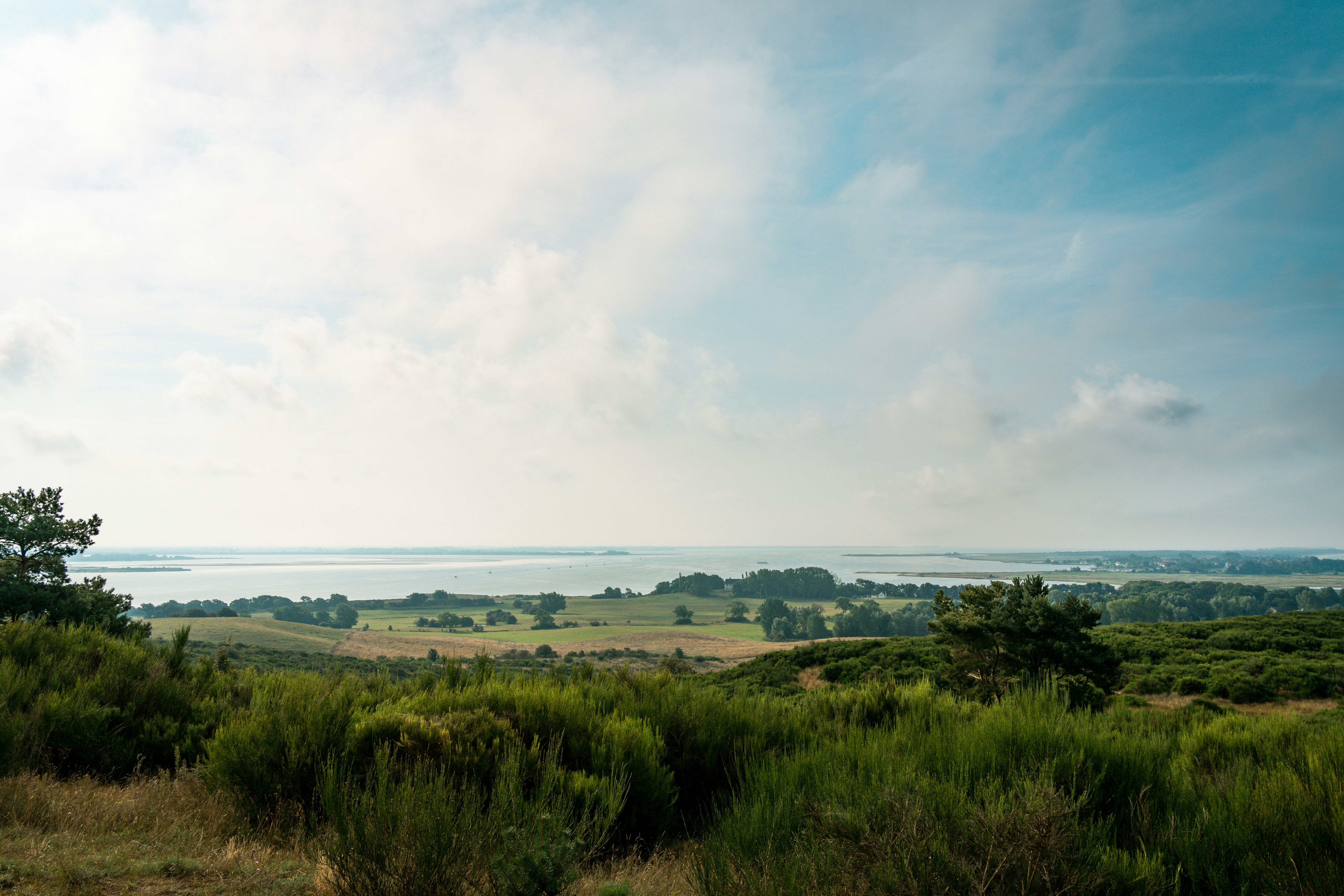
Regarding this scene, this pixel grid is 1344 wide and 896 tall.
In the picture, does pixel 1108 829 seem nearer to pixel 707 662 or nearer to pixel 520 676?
pixel 520 676

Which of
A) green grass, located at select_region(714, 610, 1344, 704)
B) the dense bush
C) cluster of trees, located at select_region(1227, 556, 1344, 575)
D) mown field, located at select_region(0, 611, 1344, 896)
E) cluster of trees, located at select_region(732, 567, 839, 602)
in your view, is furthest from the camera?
cluster of trees, located at select_region(1227, 556, 1344, 575)

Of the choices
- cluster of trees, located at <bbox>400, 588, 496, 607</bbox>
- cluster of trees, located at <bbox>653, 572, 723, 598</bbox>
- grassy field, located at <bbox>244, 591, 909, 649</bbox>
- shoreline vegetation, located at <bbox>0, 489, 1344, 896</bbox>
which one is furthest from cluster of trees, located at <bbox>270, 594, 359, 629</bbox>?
shoreline vegetation, located at <bbox>0, 489, 1344, 896</bbox>

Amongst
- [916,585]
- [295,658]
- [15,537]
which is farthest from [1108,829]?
[916,585]

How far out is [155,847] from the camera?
3992 millimetres

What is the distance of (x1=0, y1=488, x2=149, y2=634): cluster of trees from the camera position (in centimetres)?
1561

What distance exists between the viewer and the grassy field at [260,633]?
184 feet

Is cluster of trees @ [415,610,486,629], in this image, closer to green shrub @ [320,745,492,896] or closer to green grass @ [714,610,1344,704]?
green grass @ [714,610,1344,704]

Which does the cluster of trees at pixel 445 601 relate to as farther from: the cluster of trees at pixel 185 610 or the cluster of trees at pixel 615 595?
the cluster of trees at pixel 185 610

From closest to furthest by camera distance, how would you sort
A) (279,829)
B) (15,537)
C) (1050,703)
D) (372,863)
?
1. (372,863)
2. (279,829)
3. (1050,703)
4. (15,537)

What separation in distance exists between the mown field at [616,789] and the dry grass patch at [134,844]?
2 cm

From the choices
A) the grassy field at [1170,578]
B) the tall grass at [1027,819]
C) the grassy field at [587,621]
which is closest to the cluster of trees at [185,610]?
the grassy field at [587,621]

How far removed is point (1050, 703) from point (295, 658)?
48.5 m

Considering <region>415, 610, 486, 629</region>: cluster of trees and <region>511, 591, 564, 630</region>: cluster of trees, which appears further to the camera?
<region>511, 591, 564, 630</region>: cluster of trees

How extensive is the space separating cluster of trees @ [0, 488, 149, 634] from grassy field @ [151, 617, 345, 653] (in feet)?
123
